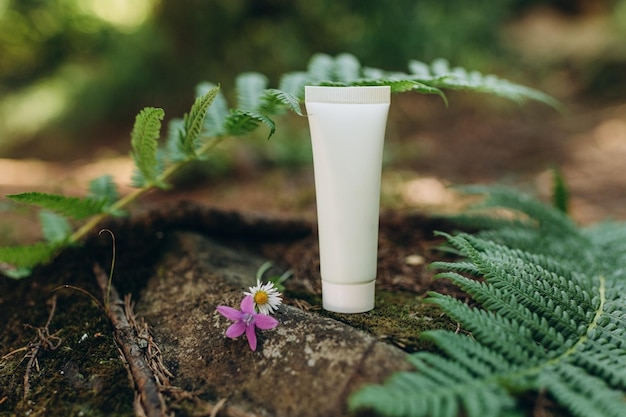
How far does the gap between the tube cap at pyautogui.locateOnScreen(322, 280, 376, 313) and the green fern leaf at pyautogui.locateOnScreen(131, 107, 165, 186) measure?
1.93 feet

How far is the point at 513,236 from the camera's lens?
159cm

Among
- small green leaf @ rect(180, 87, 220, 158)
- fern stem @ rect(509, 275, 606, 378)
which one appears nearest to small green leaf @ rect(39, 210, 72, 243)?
small green leaf @ rect(180, 87, 220, 158)

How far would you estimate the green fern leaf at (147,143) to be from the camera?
1298 millimetres

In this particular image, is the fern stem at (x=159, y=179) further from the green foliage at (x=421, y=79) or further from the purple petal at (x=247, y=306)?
the purple petal at (x=247, y=306)

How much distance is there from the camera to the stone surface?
38.4 inches

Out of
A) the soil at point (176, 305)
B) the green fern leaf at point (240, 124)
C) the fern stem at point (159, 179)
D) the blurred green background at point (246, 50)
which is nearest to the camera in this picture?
the soil at point (176, 305)

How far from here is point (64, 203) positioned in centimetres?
139

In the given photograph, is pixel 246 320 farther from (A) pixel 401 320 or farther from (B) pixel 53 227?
(B) pixel 53 227

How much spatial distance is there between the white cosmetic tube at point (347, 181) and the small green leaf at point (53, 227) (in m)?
0.90

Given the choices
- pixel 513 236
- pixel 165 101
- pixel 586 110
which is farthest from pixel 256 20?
pixel 513 236

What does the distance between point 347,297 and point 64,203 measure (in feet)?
2.64

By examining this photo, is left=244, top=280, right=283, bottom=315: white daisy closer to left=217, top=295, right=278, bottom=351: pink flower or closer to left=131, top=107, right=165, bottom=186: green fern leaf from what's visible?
left=217, top=295, right=278, bottom=351: pink flower

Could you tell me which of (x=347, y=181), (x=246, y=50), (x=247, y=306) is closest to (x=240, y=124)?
(x=347, y=181)

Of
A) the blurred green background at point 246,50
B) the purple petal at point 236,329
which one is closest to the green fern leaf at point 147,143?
the purple petal at point 236,329
